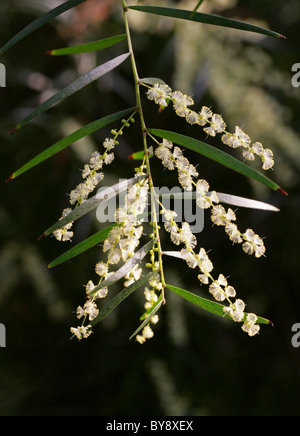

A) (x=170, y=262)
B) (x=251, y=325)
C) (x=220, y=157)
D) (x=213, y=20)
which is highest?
(x=170, y=262)

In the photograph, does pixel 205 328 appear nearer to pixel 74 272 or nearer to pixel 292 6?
pixel 74 272

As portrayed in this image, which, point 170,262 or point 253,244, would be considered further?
point 170,262

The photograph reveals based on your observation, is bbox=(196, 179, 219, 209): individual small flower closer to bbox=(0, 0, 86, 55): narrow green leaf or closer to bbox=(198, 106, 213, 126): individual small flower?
bbox=(198, 106, 213, 126): individual small flower

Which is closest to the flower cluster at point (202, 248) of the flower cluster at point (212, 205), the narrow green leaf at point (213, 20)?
the flower cluster at point (212, 205)

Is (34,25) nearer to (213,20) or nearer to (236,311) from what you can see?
(213,20)

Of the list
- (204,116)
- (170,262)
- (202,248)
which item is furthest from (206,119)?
(170,262)

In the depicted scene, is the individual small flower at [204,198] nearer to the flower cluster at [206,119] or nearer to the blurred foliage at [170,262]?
the flower cluster at [206,119]
